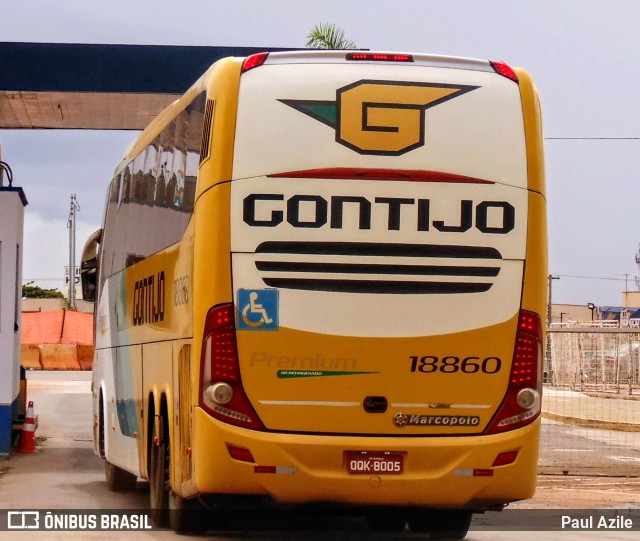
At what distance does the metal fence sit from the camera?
71.6 ft

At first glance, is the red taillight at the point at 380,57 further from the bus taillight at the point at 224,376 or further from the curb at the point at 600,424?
the curb at the point at 600,424

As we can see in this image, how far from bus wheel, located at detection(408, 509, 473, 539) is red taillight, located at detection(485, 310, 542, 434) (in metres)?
2.05

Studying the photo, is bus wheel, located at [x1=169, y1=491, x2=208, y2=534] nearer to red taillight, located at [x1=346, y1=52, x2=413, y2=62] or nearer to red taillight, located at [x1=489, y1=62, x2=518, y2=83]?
red taillight, located at [x1=346, y1=52, x2=413, y2=62]

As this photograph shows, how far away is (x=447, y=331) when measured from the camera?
9.62 m

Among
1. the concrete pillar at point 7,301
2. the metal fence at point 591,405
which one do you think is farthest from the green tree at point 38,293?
the concrete pillar at point 7,301

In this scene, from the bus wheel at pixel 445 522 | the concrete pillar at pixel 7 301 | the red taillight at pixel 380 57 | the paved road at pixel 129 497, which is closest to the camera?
the red taillight at pixel 380 57

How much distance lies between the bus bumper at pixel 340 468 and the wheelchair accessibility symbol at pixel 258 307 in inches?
29.6

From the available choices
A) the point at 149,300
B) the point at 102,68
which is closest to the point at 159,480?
the point at 149,300

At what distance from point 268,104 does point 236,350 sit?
71.4 inches

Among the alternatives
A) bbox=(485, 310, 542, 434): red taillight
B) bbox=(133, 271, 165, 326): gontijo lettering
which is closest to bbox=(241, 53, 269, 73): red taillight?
bbox=(133, 271, 165, 326): gontijo lettering

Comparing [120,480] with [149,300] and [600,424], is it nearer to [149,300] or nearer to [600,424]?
[149,300]

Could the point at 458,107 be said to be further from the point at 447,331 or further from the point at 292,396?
the point at 292,396

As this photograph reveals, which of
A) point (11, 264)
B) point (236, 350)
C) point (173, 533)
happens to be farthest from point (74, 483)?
point (236, 350)

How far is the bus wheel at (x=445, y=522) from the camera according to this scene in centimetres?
1168
